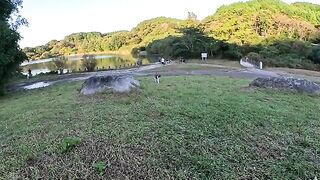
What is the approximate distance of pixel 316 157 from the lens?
17.0ft

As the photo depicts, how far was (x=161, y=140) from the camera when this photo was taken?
5.41 meters

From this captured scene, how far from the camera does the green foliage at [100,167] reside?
14.8 ft

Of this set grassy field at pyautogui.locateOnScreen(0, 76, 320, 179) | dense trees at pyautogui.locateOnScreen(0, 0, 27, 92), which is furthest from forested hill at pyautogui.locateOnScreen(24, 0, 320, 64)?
grassy field at pyautogui.locateOnScreen(0, 76, 320, 179)

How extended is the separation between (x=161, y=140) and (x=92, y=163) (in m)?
1.24

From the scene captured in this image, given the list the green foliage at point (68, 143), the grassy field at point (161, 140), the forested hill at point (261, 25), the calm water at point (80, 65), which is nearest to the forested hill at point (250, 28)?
the forested hill at point (261, 25)

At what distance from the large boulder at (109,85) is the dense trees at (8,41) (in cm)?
445

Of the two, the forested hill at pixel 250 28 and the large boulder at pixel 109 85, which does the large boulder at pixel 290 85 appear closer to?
the large boulder at pixel 109 85

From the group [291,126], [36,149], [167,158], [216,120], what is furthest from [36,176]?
[291,126]

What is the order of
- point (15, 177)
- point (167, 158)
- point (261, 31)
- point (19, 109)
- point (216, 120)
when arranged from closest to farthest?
point (15, 177), point (167, 158), point (216, 120), point (19, 109), point (261, 31)

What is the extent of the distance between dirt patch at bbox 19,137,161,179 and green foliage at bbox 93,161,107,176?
30 millimetres

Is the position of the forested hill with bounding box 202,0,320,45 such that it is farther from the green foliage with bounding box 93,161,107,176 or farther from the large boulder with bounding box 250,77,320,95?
the green foliage with bounding box 93,161,107,176

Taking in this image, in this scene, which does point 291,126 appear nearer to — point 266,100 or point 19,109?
point 266,100

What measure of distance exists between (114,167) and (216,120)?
105 inches

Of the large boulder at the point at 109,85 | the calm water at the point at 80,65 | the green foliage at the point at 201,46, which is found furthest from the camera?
the green foliage at the point at 201,46
